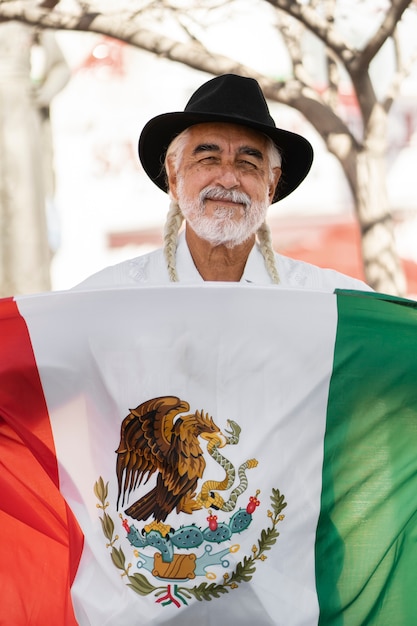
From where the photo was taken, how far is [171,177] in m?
Answer: 3.79

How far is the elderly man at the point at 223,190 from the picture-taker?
11.5 ft

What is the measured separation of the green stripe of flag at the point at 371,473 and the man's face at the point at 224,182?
24.4 inches

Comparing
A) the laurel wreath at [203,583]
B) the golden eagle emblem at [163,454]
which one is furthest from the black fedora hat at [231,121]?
the laurel wreath at [203,583]

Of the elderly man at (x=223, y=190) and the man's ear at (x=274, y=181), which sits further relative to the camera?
the man's ear at (x=274, y=181)

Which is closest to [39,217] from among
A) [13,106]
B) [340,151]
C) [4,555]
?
[13,106]

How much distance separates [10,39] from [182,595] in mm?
6549

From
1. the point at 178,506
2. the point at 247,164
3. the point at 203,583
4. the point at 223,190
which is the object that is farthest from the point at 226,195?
the point at 203,583

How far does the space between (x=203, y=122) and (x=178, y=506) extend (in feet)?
4.55

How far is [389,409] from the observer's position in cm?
293

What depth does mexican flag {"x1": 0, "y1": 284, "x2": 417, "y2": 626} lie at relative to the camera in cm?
Answer: 274

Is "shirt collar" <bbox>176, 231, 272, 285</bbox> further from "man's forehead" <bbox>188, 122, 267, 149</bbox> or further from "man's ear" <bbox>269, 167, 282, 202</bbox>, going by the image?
"man's forehead" <bbox>188, 122, 267, 149</bbox>

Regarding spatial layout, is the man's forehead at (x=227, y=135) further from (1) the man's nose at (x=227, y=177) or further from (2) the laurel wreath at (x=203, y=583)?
(2) the laurel wreath at (x=203, y=583)

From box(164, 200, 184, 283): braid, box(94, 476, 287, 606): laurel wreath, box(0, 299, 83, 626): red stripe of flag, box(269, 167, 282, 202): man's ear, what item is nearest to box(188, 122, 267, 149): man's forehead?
box(269, 167, 282, 202): man's ear

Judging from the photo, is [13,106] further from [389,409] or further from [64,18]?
[389,409]
